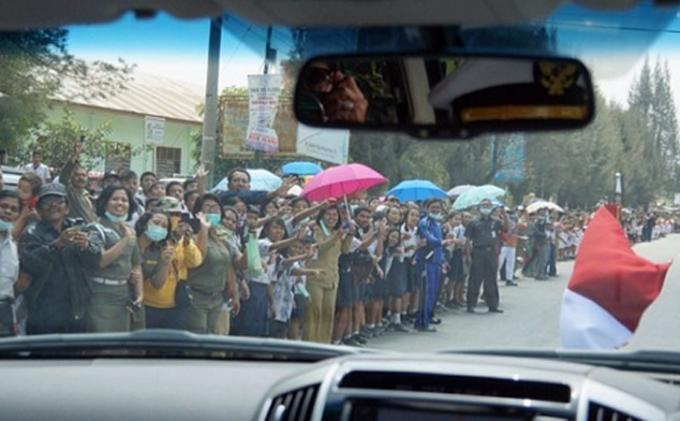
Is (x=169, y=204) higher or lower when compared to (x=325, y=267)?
higher

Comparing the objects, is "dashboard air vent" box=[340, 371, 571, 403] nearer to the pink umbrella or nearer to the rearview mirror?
the rearview mirror

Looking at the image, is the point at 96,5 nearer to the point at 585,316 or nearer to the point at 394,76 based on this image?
the point at 394,76

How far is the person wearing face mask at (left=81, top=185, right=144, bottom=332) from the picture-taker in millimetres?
6742

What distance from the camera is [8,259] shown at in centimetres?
707

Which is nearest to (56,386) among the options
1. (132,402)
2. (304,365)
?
(132,402)

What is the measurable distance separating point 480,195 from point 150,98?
1.91 m

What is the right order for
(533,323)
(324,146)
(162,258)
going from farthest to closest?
(162,258) → (324,146) → (533,323)

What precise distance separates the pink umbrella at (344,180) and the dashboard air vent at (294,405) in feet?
6.15

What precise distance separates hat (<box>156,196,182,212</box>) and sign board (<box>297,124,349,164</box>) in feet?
3.82

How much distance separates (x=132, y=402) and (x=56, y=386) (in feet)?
1.22

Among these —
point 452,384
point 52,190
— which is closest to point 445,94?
point 452,384

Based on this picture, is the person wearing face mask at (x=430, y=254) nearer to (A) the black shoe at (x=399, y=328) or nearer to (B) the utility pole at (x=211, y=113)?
(A) the black shoe at (x=399, y=328)

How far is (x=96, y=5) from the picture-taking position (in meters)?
4.52

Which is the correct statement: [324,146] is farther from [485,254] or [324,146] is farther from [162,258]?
[162,258]
